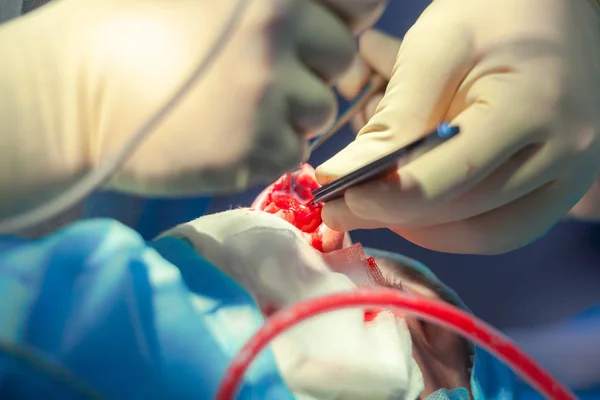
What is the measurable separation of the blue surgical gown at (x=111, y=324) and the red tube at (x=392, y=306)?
53mm

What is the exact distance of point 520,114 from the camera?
386 millimetres

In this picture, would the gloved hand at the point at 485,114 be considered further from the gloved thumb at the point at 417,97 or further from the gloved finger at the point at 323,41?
the gloved finger at the point at 323,41

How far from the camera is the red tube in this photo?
24 cm

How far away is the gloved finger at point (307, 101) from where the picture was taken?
267 mm

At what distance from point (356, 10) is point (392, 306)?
16cm

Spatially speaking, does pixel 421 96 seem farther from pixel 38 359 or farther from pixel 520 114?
pixel 38 359

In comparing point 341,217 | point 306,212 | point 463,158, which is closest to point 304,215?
point 306,212

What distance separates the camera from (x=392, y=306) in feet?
0.81

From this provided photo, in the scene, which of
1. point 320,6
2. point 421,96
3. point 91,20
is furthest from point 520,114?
point 91,20

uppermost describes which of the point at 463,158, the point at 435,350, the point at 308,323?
the point at 463,158

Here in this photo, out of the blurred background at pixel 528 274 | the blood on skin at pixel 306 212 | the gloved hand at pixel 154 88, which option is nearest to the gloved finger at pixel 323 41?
the gloved hand at pixel 154 88

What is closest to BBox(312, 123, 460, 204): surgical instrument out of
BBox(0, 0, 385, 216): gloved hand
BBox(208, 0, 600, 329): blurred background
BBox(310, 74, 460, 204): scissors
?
BBox(310, 74, 460, 204): scissors

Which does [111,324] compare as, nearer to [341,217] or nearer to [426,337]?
[341,217]

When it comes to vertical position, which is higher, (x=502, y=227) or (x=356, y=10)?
(x=356, y=10)
